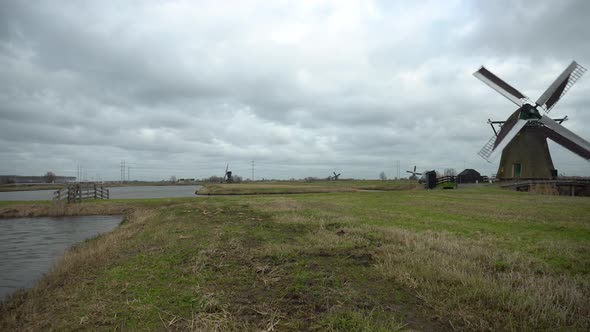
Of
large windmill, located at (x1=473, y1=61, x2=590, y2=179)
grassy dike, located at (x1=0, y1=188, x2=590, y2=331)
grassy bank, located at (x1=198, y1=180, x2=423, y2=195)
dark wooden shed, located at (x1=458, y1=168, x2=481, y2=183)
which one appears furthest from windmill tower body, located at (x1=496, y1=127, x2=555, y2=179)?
grassy dike, located at (x1=0, y1=188, x2=590, y2=331)

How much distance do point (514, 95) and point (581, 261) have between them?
53214mm

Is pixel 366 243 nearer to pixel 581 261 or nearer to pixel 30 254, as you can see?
pixel 581 261

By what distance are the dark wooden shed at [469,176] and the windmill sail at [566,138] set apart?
28203 millimetres

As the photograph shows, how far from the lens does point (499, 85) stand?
172ft

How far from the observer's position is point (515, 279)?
6.71m

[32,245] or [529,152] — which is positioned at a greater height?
[529,152]

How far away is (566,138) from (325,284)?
5740 centimetres

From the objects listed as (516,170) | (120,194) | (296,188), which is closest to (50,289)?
(296,188)

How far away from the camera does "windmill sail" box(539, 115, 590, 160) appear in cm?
4512

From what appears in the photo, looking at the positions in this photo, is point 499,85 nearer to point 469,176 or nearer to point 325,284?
point 469,176

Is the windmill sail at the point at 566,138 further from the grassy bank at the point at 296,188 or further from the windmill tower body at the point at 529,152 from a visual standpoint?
the grassy bank at the point at 296,188

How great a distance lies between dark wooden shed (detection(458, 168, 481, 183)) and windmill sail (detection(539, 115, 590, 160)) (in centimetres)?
2820

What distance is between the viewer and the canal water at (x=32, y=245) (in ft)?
37.0

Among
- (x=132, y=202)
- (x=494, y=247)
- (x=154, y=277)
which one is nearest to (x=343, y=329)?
(x=154, y=277)
